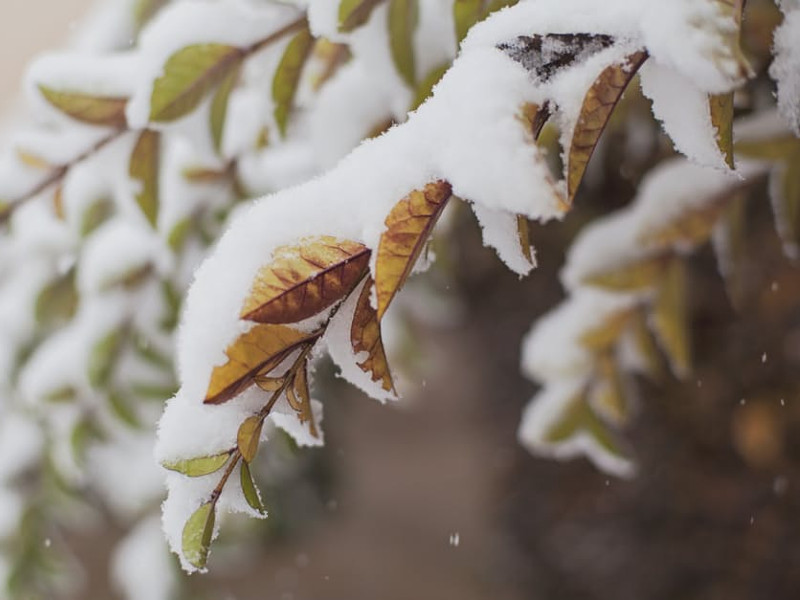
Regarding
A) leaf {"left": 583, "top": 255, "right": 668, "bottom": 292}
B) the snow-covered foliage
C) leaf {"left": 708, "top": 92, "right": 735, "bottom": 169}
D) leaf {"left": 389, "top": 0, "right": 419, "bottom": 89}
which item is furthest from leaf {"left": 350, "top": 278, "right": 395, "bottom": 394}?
leaf {"left": 583, "top": 255, "right": 668, "bottom": 292}

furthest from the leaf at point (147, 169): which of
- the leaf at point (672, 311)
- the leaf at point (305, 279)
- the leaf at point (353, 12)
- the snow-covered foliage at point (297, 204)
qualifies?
the leaf at point (672, 311)

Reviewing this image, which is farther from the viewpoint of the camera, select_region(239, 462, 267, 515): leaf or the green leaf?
the green leaf

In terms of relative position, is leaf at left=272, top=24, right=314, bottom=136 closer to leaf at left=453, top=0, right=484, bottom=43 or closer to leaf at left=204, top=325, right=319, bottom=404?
leaf at left=453, top=0, right=484, bottom=43

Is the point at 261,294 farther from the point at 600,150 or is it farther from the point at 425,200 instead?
the point at 600,150

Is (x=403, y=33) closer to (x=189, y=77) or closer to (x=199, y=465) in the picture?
(x=189, y=77)

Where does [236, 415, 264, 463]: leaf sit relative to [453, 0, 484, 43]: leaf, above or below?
below

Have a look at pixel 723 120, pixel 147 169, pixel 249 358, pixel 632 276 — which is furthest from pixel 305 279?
pixel 632 276

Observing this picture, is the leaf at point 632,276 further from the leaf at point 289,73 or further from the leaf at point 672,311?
the leaf at point 289,73
